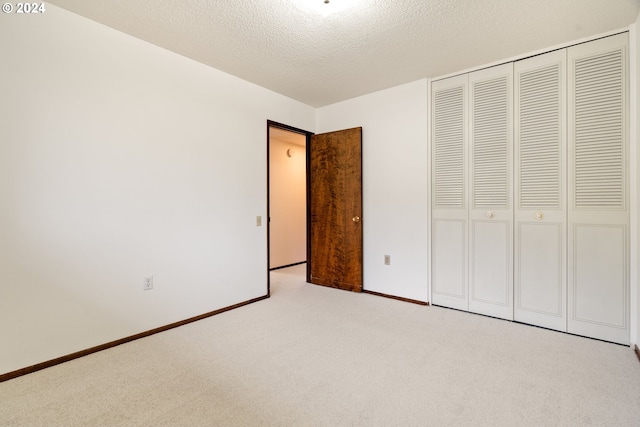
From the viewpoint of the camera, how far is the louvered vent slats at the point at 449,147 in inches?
125

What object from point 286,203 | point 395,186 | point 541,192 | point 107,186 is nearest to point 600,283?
point 541,192

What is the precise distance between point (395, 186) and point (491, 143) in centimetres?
107

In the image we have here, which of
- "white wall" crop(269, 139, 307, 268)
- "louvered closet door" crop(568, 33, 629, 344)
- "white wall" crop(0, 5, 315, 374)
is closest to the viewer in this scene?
"white wall" crop(0, 5, 315, 374)

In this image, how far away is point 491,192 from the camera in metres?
2.98

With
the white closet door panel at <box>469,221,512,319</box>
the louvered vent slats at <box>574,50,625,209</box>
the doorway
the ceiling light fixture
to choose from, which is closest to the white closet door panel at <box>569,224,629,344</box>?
the louvered vent slats at <box>574,50,625,209</box>

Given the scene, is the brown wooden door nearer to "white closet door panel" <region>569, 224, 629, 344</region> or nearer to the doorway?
the doorway

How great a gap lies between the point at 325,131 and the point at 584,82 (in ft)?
9.08

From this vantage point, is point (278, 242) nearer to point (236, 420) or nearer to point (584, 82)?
point (236, 420)

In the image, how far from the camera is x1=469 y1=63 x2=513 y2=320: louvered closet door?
2.89 m

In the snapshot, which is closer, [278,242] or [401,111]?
[401,111]

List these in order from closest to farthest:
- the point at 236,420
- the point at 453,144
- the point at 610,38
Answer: the point at 236,420 → the point at 610,38 → the point at 453,144

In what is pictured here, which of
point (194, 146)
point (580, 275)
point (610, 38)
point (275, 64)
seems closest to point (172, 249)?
point (194, 146)

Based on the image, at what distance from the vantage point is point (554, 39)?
8.28 ft

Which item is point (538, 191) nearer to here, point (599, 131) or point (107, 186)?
point (599, 131)
